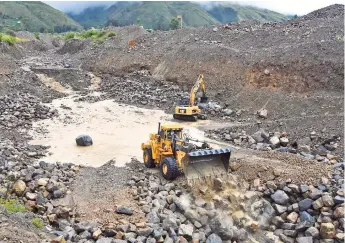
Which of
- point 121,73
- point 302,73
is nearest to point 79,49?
point 121,73

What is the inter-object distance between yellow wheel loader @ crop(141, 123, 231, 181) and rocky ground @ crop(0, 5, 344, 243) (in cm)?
40

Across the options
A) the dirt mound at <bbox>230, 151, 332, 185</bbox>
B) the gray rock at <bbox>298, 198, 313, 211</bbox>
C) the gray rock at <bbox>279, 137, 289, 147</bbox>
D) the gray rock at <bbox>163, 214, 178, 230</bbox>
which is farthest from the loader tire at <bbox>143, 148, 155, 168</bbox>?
the gray rock at <bbox>279, 137, 289, 147</bbox>

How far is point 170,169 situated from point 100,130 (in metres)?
9.78

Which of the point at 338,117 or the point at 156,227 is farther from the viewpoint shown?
the point at 338,117

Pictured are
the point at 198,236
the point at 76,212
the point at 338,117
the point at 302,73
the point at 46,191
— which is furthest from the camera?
the point at 302,73

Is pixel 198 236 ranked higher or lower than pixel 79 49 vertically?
lower

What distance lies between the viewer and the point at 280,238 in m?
11.2

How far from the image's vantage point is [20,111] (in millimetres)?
23422

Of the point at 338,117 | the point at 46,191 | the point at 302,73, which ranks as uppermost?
the point at 302,73

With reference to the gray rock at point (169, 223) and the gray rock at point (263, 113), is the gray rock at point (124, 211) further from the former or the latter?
the gray rock at point (263, 113)

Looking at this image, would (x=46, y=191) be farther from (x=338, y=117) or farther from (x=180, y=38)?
(x=180, y=38)

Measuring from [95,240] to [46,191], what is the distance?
10.6ft

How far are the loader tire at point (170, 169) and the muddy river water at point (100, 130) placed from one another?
2.91 metres

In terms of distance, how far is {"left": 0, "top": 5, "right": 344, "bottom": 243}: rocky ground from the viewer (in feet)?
35.6
